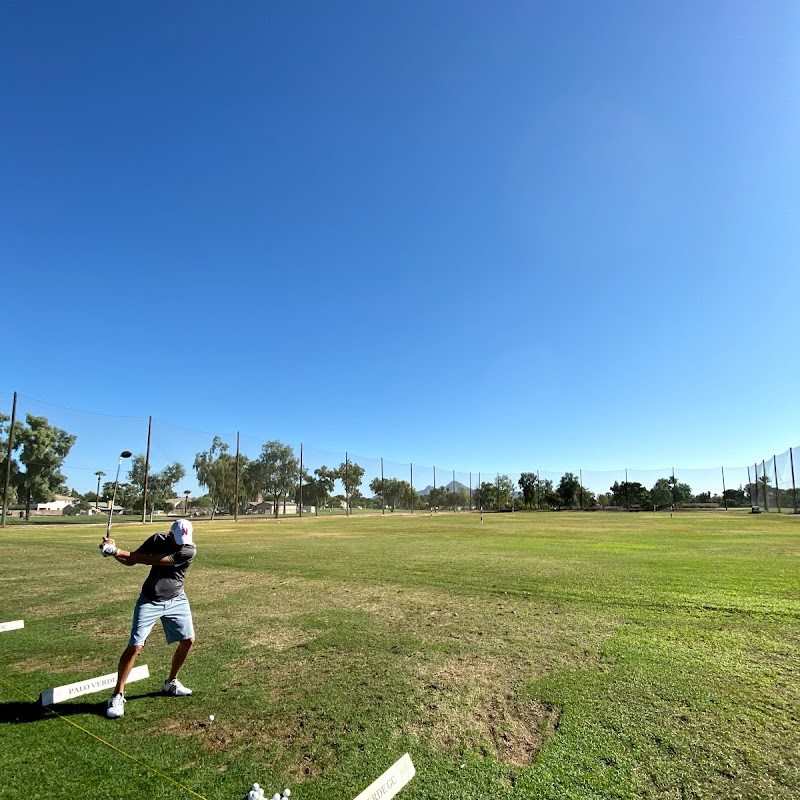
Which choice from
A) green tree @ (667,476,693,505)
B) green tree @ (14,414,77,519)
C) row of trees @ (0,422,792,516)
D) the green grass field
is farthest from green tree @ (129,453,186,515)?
green tree @ (667,476,693,505)

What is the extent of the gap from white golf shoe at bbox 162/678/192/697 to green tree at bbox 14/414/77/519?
2628 inches

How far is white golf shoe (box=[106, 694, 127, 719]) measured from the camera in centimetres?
436

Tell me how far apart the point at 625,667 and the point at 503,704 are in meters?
1.78

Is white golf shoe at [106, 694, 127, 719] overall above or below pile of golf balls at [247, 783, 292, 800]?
below

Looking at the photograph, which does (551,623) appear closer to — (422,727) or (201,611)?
(422,727)

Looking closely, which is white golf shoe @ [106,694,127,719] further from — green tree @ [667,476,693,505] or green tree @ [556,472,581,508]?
green tree @ [667,476,693,505]

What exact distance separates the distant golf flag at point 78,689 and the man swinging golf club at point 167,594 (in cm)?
24

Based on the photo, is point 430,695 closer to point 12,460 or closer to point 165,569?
point 165,569

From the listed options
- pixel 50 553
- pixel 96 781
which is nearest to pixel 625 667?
pixel 96 781

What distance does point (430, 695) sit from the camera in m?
4.81

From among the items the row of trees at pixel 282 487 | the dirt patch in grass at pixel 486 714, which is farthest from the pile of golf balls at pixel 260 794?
the row of trees at pixel 282 487

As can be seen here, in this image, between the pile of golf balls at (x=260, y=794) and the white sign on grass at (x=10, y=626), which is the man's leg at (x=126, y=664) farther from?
the white sign on grass at (x=10, y=626)

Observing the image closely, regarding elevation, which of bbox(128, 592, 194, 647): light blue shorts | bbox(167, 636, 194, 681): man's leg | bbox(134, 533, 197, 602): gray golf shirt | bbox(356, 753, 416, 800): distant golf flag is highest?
bbox(134, 533, 197, 602): gray golf shirt

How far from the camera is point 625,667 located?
214 inches
